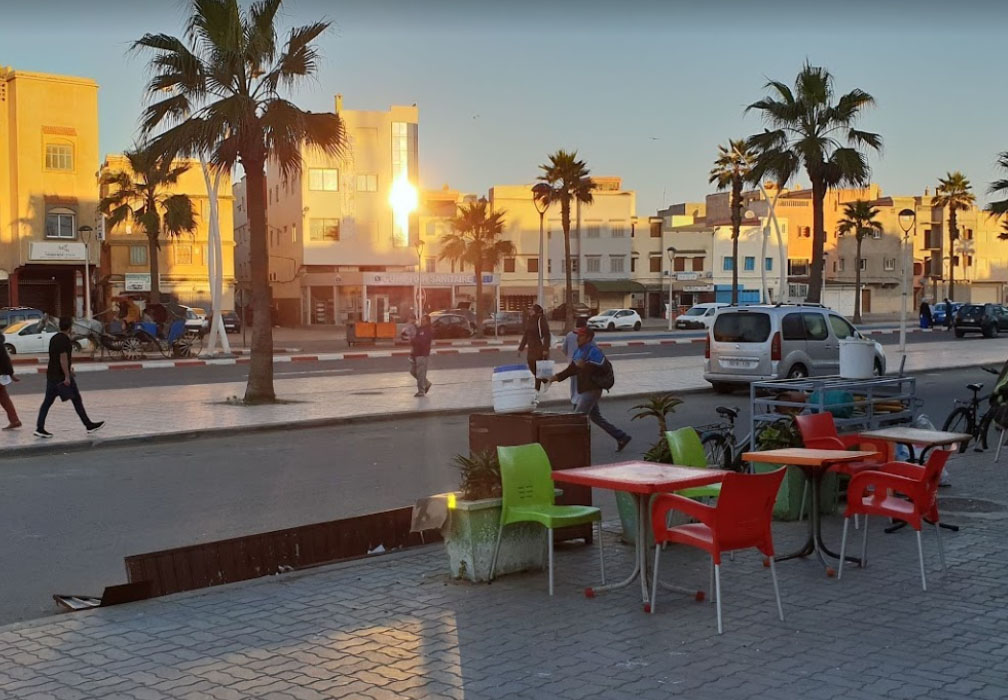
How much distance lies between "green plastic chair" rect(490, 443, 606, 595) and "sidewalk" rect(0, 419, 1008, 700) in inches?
17.5

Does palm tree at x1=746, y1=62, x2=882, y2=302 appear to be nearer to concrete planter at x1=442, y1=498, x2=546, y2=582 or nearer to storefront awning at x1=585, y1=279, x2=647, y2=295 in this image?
concrete planter at x1=442, y1=498, x2=546, y2=582

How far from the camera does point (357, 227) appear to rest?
244ft

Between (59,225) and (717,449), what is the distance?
46.9 m

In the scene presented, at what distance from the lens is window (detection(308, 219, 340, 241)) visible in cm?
7350

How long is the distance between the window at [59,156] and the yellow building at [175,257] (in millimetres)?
13303

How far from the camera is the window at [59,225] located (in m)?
49.9

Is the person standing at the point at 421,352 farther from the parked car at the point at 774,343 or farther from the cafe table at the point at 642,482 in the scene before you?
the cafe table at the point at 642,482

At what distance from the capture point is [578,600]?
21.3ft

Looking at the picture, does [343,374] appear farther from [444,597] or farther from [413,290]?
[413,290]

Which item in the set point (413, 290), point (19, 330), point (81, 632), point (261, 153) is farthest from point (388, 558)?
point (413, 290)

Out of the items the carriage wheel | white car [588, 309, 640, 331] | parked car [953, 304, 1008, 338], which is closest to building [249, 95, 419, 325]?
white car [588, 309, 640, 331]

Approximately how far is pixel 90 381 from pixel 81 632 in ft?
68.1

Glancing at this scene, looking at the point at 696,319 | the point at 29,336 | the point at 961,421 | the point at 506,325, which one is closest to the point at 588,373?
the point at 961,421

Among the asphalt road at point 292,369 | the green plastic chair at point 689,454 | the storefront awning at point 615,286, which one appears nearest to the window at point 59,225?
the asphalt road at point 292,369
